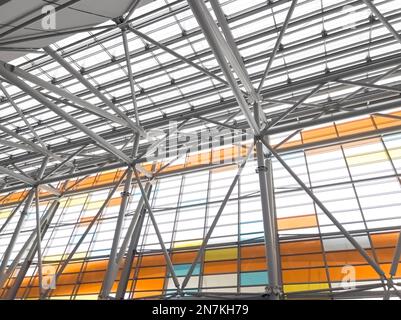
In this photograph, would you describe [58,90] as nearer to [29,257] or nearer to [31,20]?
[31,20]

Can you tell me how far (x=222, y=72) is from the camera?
48.0 feet

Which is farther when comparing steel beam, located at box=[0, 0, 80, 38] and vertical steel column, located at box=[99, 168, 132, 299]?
vertical steel column, located at box=[99, 168, 132, 299]

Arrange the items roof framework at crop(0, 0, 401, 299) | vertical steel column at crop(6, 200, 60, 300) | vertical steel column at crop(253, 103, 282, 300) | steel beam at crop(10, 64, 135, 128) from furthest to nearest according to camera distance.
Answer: vertical steel column at crop(6, 200, 60, 300) → roof framework at crop(0, 0, 401, 299) → steel beam at crop(10, 64, 135, 128) → vertical steel column at crop(253, 103, 282, 300)

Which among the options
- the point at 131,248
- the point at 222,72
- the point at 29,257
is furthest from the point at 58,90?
the point at 29,257

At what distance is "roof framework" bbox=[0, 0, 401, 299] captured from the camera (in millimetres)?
12898

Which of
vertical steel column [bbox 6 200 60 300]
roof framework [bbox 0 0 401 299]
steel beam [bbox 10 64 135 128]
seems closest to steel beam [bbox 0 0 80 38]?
roof framework [bbox 0 0 401 299]

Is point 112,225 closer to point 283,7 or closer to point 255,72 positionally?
point 255,72

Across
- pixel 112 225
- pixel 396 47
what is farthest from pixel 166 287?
pixel 396 47

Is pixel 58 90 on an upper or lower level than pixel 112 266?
upper

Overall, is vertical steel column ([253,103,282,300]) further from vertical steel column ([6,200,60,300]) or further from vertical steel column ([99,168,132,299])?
vertical steel column ([6,200,60,300])

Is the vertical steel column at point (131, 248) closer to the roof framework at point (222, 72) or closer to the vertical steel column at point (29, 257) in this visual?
the roof framework at point (222, 72)

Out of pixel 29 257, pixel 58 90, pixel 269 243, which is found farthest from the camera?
pixel 29 257
